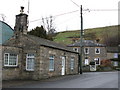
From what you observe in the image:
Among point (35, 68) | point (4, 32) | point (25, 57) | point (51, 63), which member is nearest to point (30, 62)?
point (25, 57)

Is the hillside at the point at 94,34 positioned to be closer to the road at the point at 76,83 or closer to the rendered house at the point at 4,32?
the rendered house at the point at 4,32

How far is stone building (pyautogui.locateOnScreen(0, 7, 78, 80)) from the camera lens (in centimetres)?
1998

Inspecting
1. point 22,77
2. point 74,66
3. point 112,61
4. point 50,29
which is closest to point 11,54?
point 22,77

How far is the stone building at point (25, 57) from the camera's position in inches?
787

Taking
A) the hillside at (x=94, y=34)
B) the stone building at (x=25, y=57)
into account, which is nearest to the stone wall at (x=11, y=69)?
the stone building at (x=25, y=57)

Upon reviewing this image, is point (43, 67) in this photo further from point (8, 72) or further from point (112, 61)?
point (112, 61)

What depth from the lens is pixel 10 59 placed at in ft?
66.3

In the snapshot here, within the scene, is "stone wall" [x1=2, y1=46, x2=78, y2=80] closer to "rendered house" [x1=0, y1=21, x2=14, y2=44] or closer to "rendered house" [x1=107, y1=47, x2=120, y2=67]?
"rendered house" [x1=0, y1=21, x2=14, y2=44]

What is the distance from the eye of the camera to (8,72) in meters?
19.7

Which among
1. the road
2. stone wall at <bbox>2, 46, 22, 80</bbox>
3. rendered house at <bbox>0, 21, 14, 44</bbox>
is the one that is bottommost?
the road

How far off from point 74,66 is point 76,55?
1679 mm

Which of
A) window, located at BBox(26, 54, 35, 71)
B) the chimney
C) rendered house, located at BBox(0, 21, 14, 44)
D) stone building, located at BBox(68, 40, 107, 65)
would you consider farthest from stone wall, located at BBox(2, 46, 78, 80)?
stone building, located at BBox(68, 40, 107, 65)

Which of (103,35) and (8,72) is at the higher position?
(103,35)

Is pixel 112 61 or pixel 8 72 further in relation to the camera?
pixel 112 61
